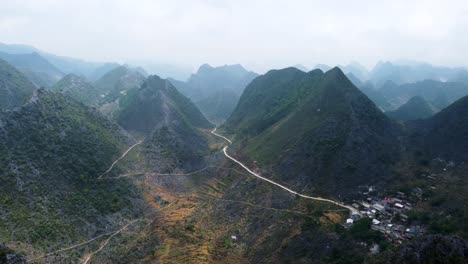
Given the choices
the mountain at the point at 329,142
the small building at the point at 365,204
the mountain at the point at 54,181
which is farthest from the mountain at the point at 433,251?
the mountain at the point at 54,181

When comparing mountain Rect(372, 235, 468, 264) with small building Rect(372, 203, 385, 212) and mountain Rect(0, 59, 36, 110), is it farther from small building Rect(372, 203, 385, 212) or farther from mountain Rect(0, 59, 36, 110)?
mountain Rect(0, 59, 36, 110)

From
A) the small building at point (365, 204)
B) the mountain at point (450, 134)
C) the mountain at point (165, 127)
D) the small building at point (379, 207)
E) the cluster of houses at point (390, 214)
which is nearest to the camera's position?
the cluster of houses at point (390, 214)

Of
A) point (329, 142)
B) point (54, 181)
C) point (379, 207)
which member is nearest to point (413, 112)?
point (329, 142)

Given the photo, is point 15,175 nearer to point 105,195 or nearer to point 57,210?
point 57,210

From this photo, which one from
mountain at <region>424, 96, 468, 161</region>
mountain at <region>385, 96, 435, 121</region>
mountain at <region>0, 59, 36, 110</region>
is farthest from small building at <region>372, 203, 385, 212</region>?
mountain at <region>0, 59, 36, 110</region>

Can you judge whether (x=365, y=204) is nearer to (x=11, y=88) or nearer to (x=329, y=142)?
(x=329, y=142)

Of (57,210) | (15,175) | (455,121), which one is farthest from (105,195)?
(455,121)

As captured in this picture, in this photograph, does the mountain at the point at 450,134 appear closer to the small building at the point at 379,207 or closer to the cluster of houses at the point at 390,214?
the cluster of houses at the point at 390,214
